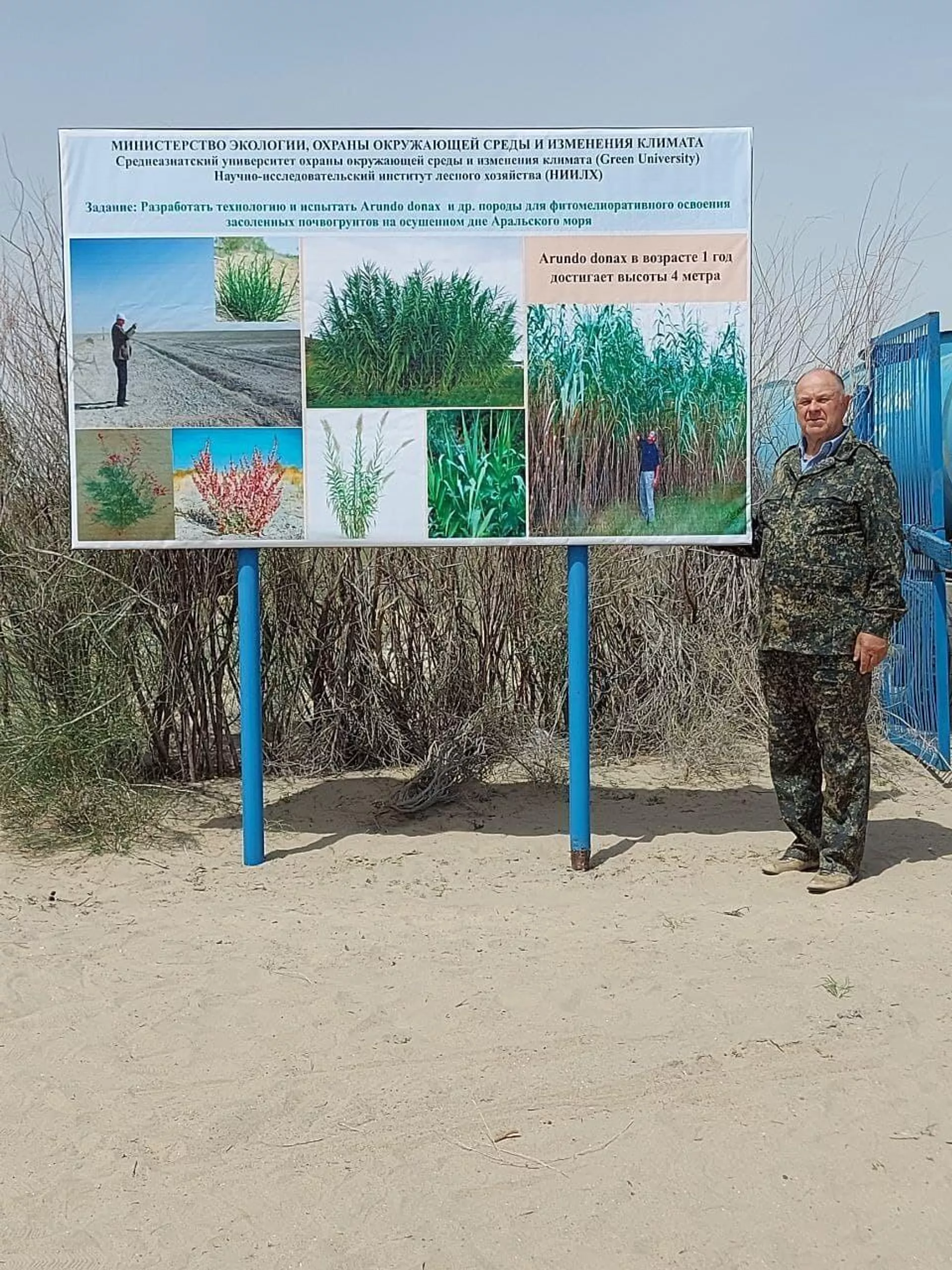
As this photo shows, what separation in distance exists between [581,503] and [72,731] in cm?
235

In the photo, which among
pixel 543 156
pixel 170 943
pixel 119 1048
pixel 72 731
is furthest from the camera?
pixel 72 731

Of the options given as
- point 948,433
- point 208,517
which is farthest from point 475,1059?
point 948,433

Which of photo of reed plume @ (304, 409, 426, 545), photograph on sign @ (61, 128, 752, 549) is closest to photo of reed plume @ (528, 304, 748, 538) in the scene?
photograph on sign @ (61, 128, 752, 549)

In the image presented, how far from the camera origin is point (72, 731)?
5.77 metres

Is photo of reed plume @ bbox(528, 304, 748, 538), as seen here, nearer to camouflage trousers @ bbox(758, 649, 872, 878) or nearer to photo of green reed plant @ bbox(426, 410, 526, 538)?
photo of green reed plant @ bbox(426, 410, 526, 538)

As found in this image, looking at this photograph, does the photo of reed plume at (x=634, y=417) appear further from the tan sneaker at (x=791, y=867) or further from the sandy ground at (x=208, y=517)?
the tan sneaker at (x=791, y=867)

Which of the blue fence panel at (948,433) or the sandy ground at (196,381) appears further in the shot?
the blue fence panel at (948,433)

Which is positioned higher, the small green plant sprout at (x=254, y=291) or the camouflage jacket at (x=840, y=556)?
the small green plant sprout at (x=254, y=291)

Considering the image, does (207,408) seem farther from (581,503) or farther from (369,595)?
(369,595)

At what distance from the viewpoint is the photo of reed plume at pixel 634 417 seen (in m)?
5.10

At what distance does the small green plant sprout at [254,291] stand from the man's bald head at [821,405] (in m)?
1.88

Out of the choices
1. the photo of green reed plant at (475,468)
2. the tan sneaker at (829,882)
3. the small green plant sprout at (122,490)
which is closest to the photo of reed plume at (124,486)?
the small green plant sprout at (122,490)

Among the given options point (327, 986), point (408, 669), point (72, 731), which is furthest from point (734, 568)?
point (327, 986)

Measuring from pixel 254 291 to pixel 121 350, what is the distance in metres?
0.54
